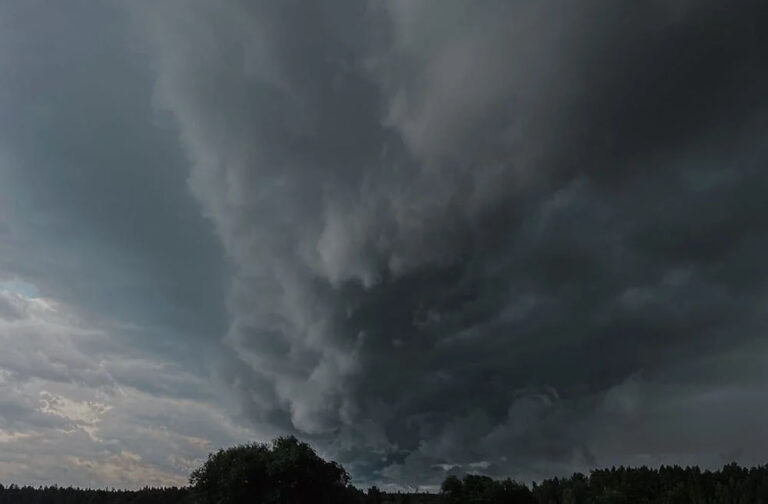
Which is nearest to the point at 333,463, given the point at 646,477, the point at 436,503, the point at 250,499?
the point at 250,499

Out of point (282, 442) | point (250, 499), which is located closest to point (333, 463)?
point (282, 442)

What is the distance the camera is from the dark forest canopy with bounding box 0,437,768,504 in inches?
3654

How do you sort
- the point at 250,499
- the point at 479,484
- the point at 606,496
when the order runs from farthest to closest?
1. the point at 606,496
2. the point at 479,484
3. the point at 250,499

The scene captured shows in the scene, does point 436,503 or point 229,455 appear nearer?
point 229,455

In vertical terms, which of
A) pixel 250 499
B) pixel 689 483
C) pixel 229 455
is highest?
pixel 689 483

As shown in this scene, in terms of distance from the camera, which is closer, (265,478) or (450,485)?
(265,478)

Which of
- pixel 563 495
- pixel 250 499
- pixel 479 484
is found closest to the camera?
pixel 250 499

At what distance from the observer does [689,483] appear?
153m

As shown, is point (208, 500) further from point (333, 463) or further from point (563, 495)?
point (563, 495)

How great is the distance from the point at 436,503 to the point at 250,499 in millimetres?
45062

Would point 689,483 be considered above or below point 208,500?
above

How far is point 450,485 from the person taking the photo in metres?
123

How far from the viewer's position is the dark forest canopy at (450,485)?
3654 inches

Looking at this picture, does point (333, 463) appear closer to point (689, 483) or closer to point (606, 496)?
point (606, 496)
